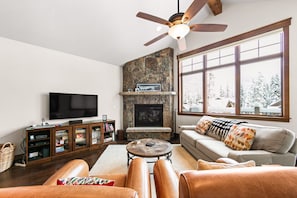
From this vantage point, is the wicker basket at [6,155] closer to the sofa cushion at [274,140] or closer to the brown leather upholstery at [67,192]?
the brown leather upholstery at [67,192]

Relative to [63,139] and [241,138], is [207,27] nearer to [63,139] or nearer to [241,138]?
[241,138]

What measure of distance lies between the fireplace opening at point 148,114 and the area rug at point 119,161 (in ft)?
4.72

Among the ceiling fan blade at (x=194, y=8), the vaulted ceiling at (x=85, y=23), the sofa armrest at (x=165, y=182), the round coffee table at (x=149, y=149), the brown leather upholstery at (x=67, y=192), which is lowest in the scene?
the round coffee table at (x=149, y=149)

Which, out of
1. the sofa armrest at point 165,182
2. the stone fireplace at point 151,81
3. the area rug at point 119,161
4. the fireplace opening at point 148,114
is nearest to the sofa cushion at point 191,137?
the area rug at point 119,161

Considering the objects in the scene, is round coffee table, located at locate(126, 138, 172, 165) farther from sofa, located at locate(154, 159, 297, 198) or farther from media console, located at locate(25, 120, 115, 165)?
sofa, located at locate(154, 159, 297, 198)

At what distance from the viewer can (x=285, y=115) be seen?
2.89 meters

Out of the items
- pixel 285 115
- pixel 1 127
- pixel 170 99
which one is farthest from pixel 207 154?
pixel 1 127

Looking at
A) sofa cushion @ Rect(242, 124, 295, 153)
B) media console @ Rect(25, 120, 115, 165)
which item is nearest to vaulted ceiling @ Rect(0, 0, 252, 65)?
media console @ Rect(25, 120, 115, 165)

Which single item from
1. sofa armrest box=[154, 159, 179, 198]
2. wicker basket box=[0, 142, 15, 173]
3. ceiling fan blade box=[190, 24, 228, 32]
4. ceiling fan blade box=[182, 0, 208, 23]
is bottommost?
wicker basket box=[0, 142, 15, 173]

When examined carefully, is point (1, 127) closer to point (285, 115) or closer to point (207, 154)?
point (207, 154)

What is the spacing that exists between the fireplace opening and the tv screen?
4.69 feet

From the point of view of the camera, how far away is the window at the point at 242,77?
3.04 m

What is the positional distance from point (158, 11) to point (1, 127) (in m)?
3.95

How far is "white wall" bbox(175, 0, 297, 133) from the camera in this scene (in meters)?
2.79
